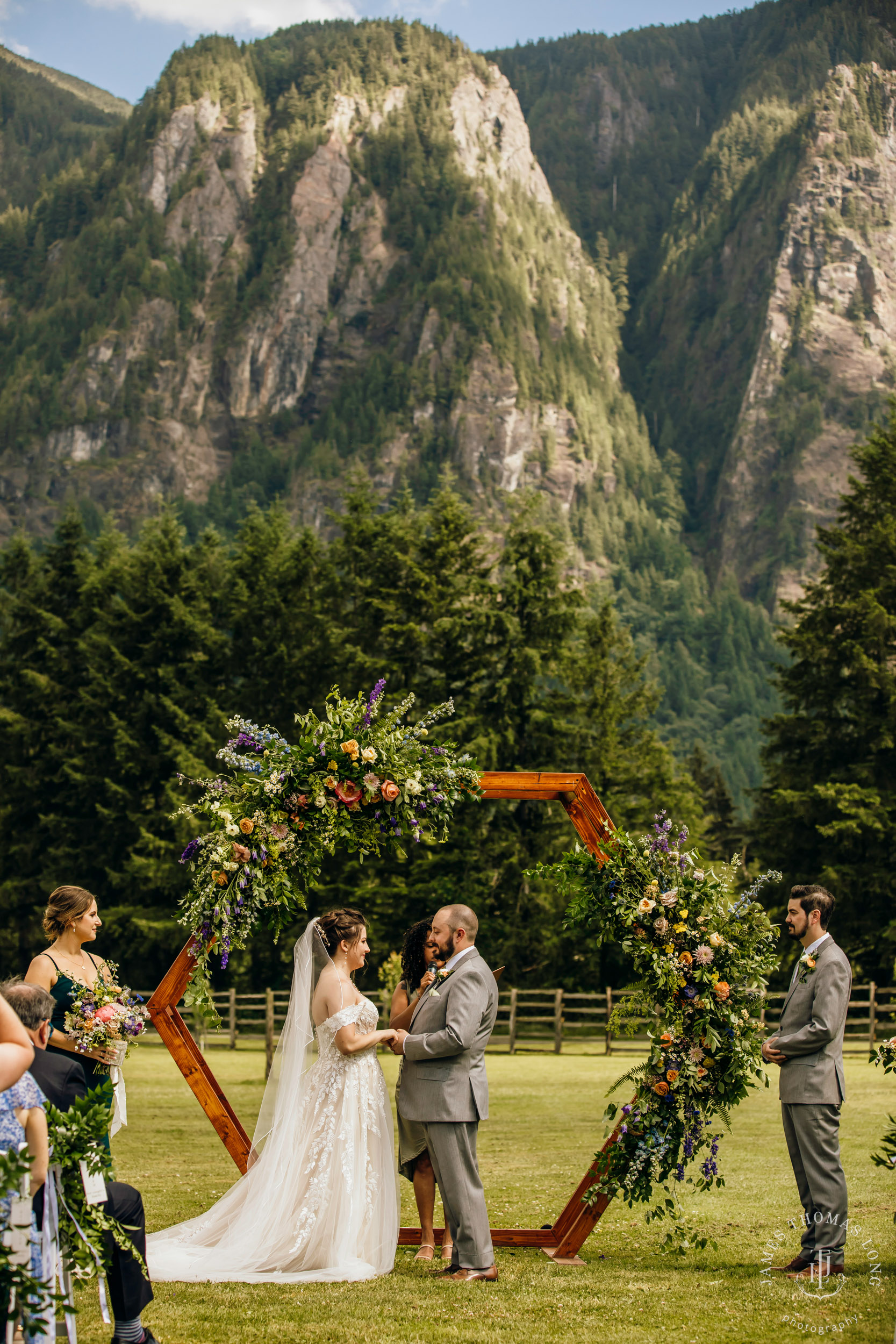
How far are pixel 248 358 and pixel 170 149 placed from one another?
34088 millimetres

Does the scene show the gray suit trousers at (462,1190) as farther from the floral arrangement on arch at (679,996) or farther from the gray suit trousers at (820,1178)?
the gray suit trousers at (820,1178)

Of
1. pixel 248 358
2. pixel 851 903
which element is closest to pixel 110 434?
pixel 248 358

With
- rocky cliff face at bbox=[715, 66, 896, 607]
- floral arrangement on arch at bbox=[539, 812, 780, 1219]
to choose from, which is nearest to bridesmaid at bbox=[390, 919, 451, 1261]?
floral arrangement on arch at bbox=[539, 812, 780, 1219]

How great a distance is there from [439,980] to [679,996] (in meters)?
1.44

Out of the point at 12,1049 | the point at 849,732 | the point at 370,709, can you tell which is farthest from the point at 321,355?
the point at 12,1049

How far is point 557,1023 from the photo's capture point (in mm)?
26750

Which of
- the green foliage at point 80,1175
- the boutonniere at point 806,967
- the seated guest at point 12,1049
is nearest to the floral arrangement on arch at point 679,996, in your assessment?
the boutonniere at point 806,967

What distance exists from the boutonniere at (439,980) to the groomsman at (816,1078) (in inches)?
74.0

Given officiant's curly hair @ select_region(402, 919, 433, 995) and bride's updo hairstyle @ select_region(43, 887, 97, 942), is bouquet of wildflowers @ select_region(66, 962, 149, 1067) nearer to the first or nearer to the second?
bride's updo hairstyle @ select_region(43, 887, 97, 942)

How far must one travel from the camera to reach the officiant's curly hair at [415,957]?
27.0 feet

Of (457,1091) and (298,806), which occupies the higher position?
(298,806)

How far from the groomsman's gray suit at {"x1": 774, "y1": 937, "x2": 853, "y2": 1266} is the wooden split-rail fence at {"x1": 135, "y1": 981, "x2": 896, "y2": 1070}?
53.6 feet

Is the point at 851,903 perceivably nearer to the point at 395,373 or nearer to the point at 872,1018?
the point at 872,1018

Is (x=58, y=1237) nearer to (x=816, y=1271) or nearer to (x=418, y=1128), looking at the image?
(x=418, y=1128)
